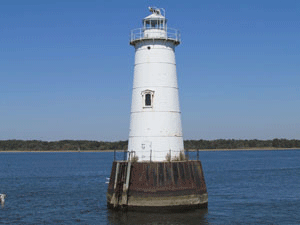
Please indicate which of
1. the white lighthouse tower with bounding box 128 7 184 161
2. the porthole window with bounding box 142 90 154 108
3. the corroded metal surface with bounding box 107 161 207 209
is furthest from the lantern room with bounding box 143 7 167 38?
the corroded metal surface with bounding box 107 161 207 209

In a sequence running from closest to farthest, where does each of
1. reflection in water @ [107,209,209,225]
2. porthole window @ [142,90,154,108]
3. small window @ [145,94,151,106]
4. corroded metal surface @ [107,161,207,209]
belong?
reflection in water @ [107,209,209,225] → corroded metal surface @ [107,161,207,209] → porthole window @ [142,90,154,108] → small window @ [145,94,151,106]

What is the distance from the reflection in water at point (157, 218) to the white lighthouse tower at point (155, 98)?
3.86 metres

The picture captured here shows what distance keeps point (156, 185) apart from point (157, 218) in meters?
2.24

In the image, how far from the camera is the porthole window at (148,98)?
30.2 metres

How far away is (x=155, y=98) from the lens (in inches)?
1187

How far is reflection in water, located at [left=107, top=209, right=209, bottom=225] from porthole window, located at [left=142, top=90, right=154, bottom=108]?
23.7ft

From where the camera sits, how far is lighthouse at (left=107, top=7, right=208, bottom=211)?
2850cm

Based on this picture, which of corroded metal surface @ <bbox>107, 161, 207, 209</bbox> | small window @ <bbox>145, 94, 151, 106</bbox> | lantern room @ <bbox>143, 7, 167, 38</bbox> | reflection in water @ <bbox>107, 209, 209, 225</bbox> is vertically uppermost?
lantern room @ <bbox>143, 7, 167, 38</bbox>

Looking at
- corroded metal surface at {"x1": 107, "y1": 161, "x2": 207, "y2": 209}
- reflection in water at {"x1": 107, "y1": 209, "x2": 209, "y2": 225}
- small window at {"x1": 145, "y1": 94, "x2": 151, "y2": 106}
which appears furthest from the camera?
small window at {"x1": 145, "y1": 94, "x2": 151, "y2": 106}

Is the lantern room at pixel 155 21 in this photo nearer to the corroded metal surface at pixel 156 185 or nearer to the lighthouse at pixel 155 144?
the lighthouse at pixel 155 144

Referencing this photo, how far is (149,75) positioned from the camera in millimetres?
30328

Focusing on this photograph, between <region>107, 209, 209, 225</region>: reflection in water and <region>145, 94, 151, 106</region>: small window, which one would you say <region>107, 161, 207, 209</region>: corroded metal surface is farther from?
<region>145, 94, 151, 106</region>: small window

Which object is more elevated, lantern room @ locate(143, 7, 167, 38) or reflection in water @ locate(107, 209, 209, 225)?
lantern room @ locate(143, 7, 167, 38)

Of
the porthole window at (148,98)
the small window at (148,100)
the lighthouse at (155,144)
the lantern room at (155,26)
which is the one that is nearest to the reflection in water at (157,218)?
the lighthouse at (155,144)
